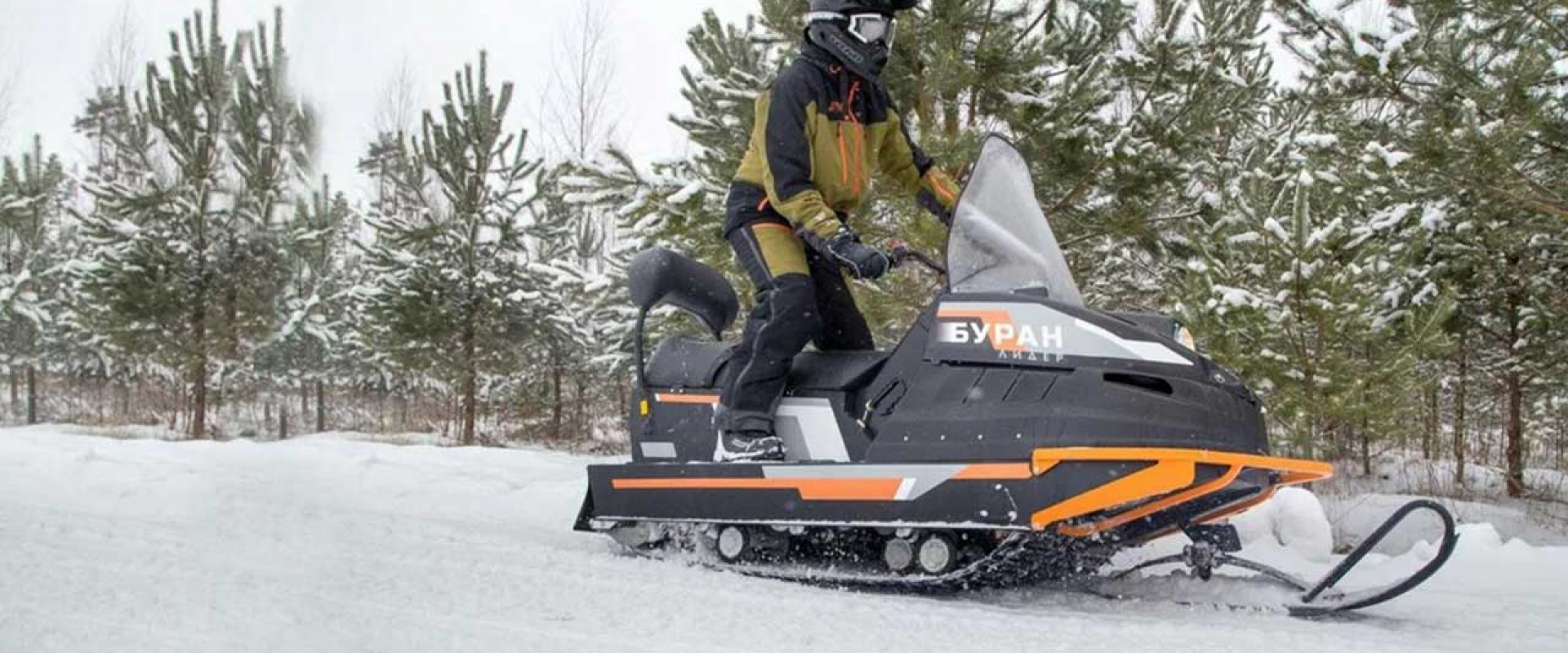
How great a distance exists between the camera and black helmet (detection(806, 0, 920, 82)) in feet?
12.6

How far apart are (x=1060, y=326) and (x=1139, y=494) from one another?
532 mm

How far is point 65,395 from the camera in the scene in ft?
81.6

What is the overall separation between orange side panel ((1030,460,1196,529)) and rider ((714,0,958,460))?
36.1 inches

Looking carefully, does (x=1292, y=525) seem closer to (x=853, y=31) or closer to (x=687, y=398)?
(x=687, y=398)

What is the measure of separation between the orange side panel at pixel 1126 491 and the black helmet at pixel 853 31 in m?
1.64

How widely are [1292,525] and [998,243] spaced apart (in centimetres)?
212

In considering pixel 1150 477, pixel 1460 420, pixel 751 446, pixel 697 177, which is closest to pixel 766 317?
pixel 751 446

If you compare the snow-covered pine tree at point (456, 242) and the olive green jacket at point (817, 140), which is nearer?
the olive green jacket at point (817, 140)

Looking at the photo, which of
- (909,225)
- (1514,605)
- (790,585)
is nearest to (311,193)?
(790,585)

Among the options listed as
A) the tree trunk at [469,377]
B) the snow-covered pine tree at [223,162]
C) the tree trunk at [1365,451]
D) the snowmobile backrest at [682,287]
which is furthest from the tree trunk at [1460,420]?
the tree trunk at [469,377]

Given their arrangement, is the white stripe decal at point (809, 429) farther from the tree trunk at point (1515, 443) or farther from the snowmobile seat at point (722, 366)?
the tree trunk at point (1515, 443)

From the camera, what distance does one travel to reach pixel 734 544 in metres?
3.83

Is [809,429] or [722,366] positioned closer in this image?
[809,429]

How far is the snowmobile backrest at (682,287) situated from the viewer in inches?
162
